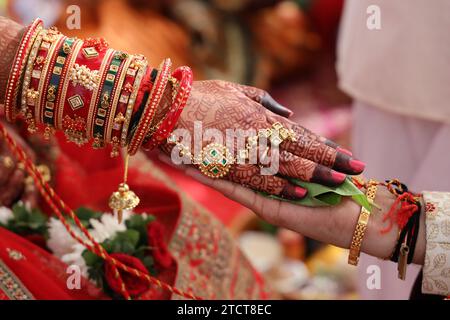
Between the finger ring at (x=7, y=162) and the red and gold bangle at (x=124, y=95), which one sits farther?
the finger ring at (x=7, y=162)

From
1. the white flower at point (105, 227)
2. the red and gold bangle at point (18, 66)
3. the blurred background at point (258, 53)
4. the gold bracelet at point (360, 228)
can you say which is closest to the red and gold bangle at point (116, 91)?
the red and gold bangle at point (18, 66)

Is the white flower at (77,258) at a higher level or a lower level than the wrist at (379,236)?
lower

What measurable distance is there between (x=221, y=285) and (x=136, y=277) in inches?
7.4

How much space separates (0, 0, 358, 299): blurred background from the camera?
1.96m

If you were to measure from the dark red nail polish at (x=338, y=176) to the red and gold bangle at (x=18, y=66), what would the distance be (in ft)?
1.35

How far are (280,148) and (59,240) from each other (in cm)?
39

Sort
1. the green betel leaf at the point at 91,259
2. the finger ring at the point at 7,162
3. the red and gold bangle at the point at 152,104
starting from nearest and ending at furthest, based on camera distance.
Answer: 1. the red and gold bangle at the point at 152,104
2. the green betel leaf at the point at 91,259
3. the finger ring at the point at 7,162

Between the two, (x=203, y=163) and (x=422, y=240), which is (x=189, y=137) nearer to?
(x=203, y=163)

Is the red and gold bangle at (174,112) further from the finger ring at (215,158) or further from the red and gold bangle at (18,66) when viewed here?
the red and gold bangle at (18,66)

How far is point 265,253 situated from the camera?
6.56ft

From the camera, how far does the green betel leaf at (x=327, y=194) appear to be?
82 cm

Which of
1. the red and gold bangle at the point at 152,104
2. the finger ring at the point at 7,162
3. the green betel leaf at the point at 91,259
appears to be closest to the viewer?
the red and gold bangle at the point at 152,104

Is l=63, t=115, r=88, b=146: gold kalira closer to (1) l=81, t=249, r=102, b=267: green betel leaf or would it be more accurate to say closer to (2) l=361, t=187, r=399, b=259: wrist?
(1) l=81, t=249, r=102, b=267: green betel leaf
